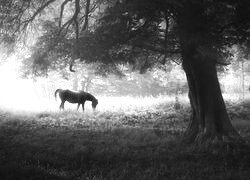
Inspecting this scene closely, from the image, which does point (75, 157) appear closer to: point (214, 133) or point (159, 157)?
point (159, 157)

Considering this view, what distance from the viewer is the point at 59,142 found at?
11703 millimetres

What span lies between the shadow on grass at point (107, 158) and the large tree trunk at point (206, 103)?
1.05 m

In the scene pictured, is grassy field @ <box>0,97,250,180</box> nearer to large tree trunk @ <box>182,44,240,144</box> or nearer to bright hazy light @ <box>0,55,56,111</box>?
large tree trunk @ <box>182,44,240,144</box>

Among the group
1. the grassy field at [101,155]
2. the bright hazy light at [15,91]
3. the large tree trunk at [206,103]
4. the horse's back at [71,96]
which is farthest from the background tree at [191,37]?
the horse's back at [71,96]

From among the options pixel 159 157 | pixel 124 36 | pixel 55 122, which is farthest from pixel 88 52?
pixel 55 122

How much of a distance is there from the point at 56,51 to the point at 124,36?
330cm

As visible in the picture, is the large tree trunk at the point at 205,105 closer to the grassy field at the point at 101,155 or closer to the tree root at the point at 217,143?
the tree root at the point at 217,143

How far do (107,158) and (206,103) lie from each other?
460cm

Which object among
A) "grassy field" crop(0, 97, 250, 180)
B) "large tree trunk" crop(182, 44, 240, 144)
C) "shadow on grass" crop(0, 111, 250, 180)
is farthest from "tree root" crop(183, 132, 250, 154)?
"shadow on grass" crop(0, 111, 250, 180)

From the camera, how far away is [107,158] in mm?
9477

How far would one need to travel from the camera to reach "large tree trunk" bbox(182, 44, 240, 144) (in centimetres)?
1187

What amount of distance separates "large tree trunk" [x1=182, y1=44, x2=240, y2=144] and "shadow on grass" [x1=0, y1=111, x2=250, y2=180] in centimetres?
105

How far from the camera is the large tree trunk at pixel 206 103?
→ 1187cm

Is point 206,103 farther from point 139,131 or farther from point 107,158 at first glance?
point 107,158
